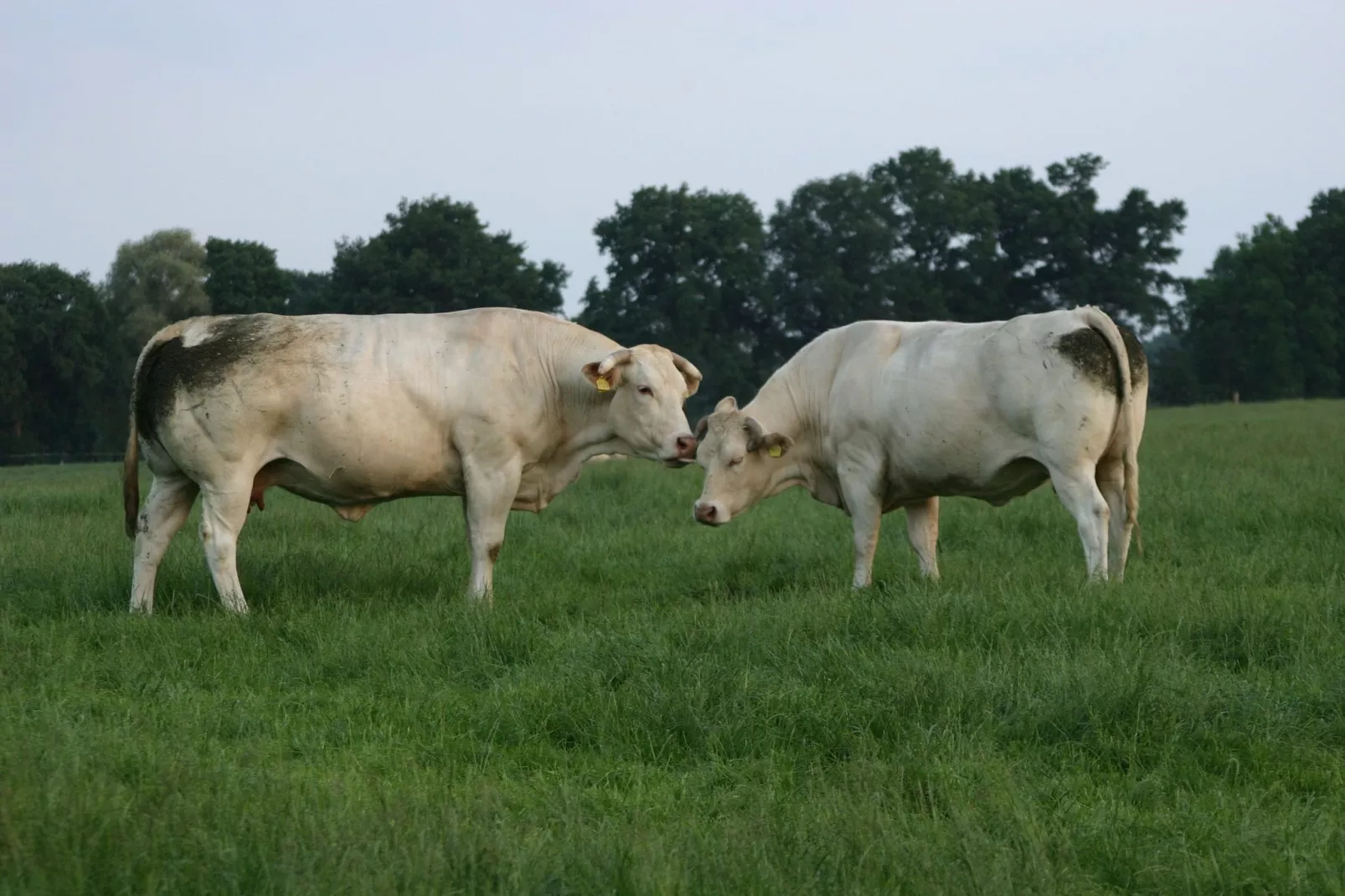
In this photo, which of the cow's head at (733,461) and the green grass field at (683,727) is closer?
the green grass field at (683,727)

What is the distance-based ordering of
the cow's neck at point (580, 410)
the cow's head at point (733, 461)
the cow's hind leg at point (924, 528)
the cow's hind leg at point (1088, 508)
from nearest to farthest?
the cow's hind leg at point (1088, 508) < the cow's neck at point (580, 410) < the cow's hind leg at point (924, 528) < the cow's head at point (733, 461)

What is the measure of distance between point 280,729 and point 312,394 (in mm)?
3579

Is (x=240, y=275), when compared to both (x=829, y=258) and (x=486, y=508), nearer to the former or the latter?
(x=829, y=258)

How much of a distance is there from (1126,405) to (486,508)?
13.5 feet

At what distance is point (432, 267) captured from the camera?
2231 inches

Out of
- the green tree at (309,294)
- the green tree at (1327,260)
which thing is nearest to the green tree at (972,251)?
the green tree at (1327,260)

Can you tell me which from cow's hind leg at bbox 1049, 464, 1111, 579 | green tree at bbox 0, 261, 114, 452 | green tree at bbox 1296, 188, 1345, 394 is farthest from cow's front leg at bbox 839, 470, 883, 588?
green tree at bbox 1296, 188, 1345, 394

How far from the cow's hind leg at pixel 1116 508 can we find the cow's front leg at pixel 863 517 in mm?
1487

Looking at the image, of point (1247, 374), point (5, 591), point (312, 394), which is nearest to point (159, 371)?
point (312, 394)

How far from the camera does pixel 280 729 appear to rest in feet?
20.3

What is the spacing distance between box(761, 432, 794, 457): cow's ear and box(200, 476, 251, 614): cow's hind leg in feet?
11.6

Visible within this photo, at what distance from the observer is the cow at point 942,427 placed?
30.0 feet

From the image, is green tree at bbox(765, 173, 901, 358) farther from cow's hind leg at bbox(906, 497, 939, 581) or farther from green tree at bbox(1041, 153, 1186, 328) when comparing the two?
cow's hind leg at bbox(906, 497, 939, 581)

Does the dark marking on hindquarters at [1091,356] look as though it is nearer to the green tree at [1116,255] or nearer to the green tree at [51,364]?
the green tree at [51,364]
